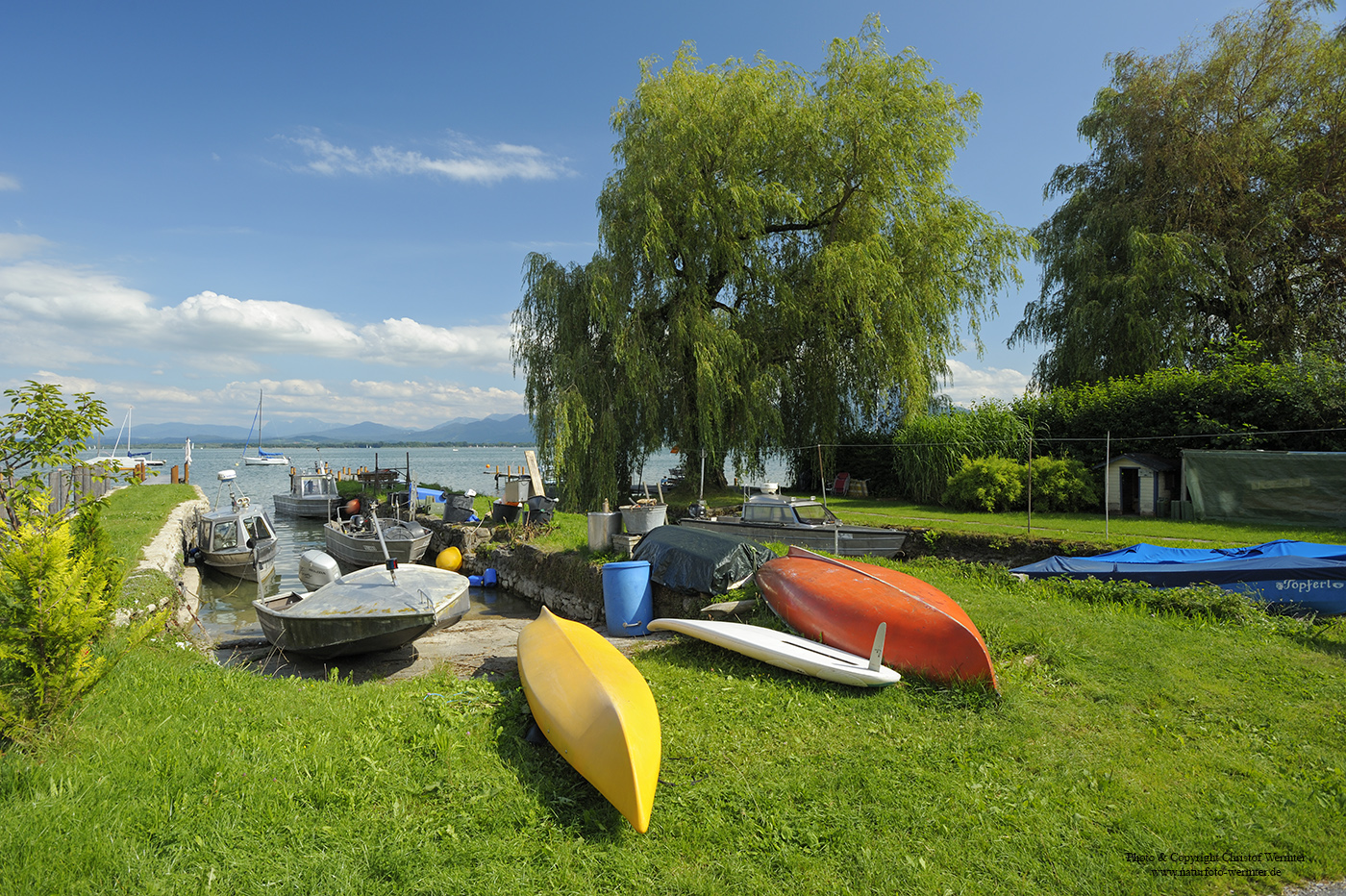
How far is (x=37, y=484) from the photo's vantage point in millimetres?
5273

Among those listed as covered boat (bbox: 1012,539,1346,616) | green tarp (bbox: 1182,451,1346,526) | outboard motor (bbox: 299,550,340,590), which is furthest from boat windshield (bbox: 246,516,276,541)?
green tarp (bbox: 1182,451,1346,526)

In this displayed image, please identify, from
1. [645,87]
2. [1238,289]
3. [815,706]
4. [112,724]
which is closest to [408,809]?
[112,724]

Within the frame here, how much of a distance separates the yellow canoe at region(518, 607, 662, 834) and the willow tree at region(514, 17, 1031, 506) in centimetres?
1207

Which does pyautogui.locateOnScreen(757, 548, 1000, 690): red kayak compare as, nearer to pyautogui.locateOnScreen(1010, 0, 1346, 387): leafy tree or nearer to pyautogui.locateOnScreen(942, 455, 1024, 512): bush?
pyautogui.locateOnScreen(942, 455, 1024, 512): bush

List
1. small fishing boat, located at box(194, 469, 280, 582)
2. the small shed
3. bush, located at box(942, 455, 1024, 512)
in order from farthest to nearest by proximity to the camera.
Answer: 1. small fishing boat, located at box(194, 469, 280, 582)
2. bush, located at box(942, 455, 1024, 512)
3. the small shed

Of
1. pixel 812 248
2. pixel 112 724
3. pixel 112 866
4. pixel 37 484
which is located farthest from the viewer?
pixel 812 248

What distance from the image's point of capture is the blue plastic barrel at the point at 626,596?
32.5 feet

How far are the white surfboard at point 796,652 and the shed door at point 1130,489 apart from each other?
12.7 metres

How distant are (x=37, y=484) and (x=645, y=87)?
17.9 metres

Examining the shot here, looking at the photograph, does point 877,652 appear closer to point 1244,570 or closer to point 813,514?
point 1244,570

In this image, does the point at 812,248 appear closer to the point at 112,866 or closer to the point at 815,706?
the point at 815,706

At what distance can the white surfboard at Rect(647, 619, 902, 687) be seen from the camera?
5.82m

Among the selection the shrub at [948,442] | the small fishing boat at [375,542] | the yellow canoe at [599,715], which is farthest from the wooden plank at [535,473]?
the yellow canoe at [599,715]

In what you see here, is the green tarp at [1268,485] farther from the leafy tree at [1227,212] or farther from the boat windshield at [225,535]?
the boat windshield at [225,535]
